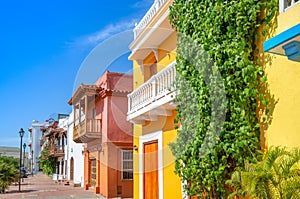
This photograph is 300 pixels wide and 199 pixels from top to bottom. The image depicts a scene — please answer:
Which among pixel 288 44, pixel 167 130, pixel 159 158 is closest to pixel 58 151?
pixel 159 158

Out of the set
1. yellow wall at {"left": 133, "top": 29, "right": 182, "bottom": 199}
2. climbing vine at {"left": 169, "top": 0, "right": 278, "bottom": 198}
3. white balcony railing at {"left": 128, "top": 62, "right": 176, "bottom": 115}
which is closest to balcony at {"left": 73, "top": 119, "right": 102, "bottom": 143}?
yellow wall at {"left": 133, "top": 29, "right": 182, "bottom": 199}

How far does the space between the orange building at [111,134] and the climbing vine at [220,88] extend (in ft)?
37.9

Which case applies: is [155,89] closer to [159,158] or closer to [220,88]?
[159,158]

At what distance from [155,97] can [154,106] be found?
0.92 ft

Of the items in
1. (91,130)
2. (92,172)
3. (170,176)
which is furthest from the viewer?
(92,172)

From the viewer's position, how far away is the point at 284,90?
607 cm

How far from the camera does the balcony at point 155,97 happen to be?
976cm

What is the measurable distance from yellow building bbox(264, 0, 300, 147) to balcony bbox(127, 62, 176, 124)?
11.4 ft

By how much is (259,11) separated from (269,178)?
3.17 m

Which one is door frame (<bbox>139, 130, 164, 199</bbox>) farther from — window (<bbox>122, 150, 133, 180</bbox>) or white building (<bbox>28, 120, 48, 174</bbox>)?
white building (<bbox>28, 120, 48, 174</bbox>)

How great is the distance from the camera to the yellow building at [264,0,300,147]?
5785 millimetres

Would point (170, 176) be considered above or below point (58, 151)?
below

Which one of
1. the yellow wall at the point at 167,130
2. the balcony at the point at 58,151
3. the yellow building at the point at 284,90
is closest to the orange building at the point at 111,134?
the yellow wall at the point at 167,130

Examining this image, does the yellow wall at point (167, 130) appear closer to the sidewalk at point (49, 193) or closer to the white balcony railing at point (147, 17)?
the white balcony railing at point (147, 17)
